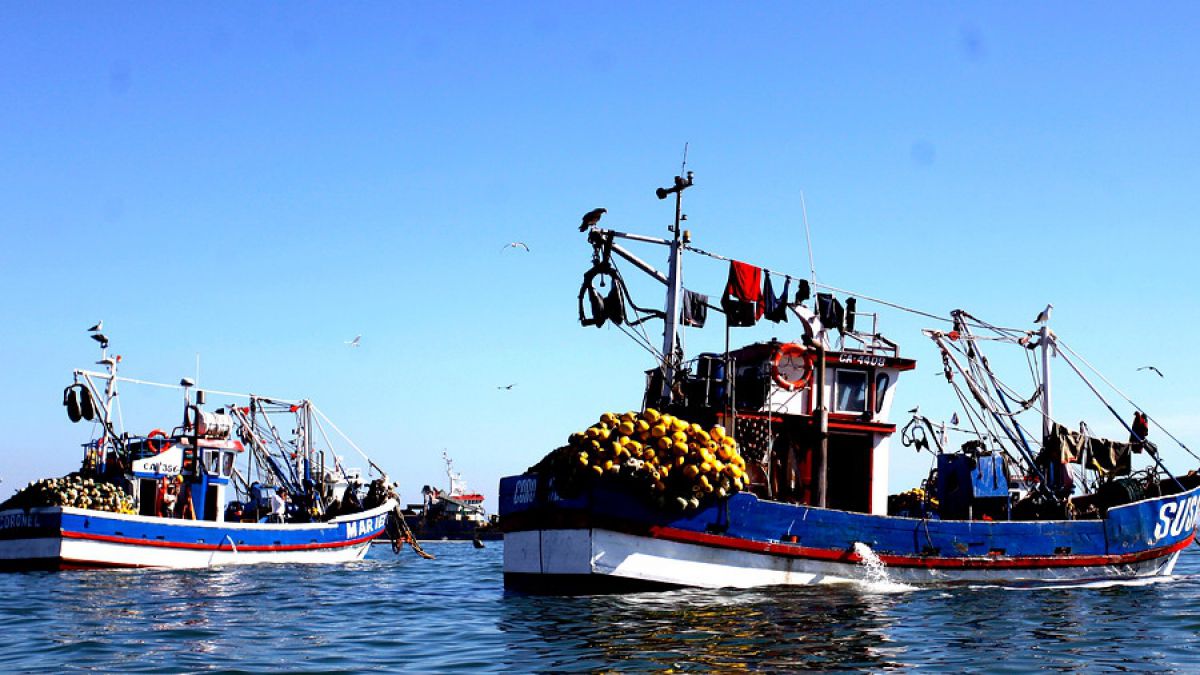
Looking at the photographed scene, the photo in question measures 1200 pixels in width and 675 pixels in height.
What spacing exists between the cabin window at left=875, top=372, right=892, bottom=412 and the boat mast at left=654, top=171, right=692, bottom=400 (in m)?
4.15

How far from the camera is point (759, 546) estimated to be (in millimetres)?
19516

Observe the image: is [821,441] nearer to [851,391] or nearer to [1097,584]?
[851,391]

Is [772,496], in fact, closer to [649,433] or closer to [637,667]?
[649,433]

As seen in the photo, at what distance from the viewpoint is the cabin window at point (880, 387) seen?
23016 millimetres

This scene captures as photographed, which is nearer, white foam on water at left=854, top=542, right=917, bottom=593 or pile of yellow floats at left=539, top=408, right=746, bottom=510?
pile of yellow floats at left=539, top=408, right=746, bottom=510

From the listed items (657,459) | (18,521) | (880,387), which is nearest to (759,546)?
(657,459)

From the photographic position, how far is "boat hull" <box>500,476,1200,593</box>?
1864cm

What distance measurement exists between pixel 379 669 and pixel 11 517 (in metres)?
23.2

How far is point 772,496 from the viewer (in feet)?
71.3

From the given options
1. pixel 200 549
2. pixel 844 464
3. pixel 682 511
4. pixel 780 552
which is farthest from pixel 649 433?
pixel 200 549

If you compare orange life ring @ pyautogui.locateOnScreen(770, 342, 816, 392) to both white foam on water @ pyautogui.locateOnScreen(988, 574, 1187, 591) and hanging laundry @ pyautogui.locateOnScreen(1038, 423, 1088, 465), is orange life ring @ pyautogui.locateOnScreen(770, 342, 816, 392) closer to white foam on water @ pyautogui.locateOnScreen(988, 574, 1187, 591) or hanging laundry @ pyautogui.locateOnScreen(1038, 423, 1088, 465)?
white foam on water @ pyautogui.locateOnScreen(988, 574, 1187, 591)

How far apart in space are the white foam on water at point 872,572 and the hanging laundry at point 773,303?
517 cm

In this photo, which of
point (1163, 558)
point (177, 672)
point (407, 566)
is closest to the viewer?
point (177, 672)

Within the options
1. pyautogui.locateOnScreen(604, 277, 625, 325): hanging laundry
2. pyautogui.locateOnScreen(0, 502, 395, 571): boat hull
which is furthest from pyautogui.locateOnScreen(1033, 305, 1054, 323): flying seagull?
pyautogui.locateOnScreen(0, 502, 395, 571): boat hull
